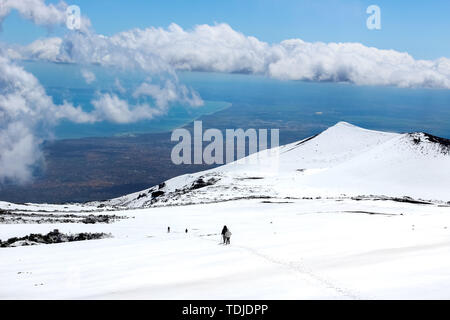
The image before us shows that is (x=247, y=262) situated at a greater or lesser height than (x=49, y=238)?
greater

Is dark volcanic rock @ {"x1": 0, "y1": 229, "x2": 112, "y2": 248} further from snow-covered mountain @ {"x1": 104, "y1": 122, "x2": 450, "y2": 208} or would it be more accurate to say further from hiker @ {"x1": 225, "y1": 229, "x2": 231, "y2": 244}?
snow-covered mountain @ {"x1": 104, "y1": 122, "x2": 450, "y2": 208}

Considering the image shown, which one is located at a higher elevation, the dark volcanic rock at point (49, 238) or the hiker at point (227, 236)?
the hiker at point (227, 236)

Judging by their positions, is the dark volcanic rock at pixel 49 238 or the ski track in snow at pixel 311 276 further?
the dark volcanic rock at pixel 49 238

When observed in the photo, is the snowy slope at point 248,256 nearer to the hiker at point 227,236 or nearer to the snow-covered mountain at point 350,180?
the hiker at point 227,236

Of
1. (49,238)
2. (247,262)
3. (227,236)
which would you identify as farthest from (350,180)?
(247,262)

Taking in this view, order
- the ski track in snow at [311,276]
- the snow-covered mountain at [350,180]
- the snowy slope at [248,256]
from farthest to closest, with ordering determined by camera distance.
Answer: the snow-covered mountain at [350,180]
the snowy slope at [248,256]
the ski track in snow at [311,276]

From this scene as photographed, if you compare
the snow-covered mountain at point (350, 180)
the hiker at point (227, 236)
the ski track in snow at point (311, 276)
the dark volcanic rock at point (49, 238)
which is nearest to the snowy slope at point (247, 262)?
the ski track in snow at point (311, 276)

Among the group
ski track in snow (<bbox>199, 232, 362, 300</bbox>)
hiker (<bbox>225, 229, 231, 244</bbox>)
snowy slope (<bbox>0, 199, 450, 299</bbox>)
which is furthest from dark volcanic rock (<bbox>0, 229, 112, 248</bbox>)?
ski track in snow (<bbox>199, 232, 362, 300</bbox>)

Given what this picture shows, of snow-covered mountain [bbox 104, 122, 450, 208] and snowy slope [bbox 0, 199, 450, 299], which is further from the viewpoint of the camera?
snow-covered mountain [bbox 104, 122, 450, 208]

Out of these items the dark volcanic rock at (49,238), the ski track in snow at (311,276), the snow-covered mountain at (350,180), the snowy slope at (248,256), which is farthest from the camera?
the snow-covered mountain at (350,180)

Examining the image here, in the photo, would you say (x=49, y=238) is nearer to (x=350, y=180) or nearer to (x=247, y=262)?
(x=247, y=262)

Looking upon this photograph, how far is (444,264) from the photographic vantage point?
14.7 meters
